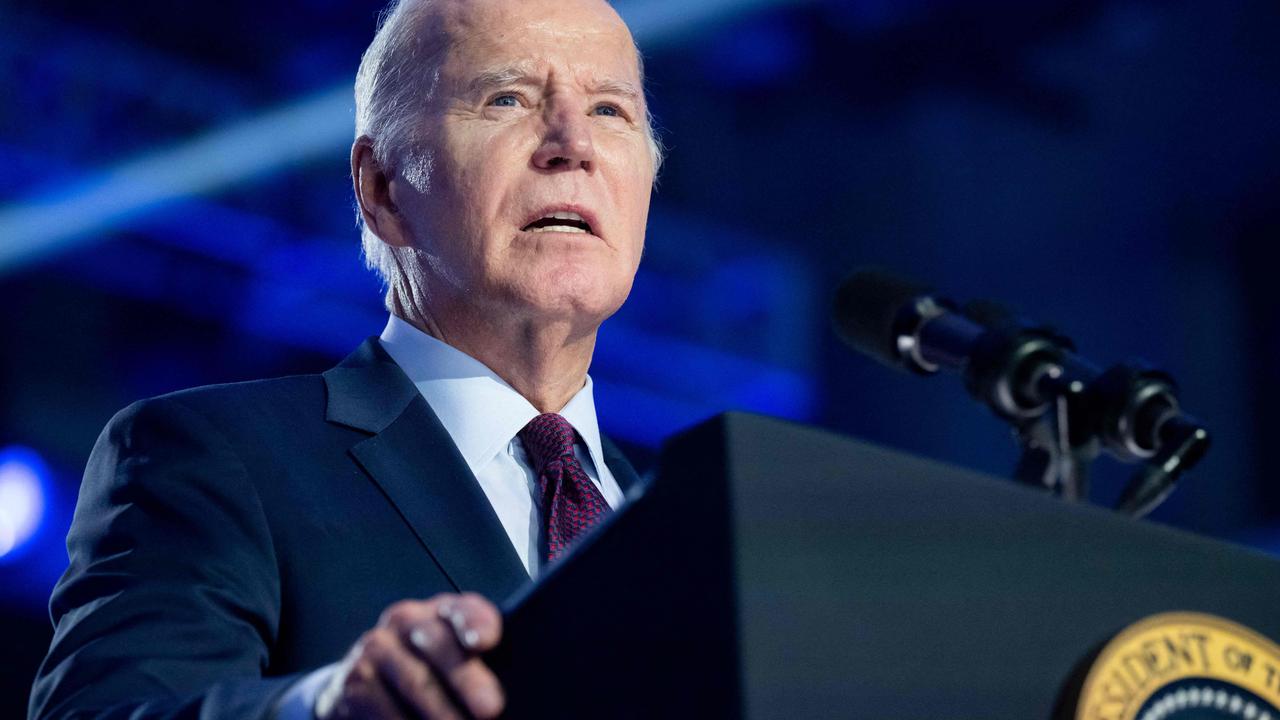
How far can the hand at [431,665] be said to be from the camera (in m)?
0.62

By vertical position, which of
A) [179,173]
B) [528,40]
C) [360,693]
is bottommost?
[360,693]

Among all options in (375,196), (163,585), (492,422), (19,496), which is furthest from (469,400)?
(19,496)

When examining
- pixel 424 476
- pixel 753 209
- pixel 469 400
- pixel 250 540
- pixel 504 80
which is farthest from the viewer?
pixel 753 209

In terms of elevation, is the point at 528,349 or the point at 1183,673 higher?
the point at 528,349

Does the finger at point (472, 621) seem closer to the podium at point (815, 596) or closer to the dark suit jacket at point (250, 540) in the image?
the podium at point (815, 596)

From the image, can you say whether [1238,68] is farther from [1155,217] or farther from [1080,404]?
[1080,404]

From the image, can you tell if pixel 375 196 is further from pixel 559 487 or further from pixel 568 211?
pixel 559 487

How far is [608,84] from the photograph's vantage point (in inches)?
65.6

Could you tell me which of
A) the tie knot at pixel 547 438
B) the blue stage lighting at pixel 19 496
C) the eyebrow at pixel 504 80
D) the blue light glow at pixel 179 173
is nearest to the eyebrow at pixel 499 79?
the eyebrow at pixel 504 80

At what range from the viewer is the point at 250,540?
1134 mm

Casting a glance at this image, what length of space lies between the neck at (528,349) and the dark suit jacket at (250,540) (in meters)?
0.18

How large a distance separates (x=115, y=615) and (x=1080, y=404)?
0.87 m

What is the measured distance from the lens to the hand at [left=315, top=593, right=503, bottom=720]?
2.03ft

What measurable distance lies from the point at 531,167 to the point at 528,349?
0.21 m
